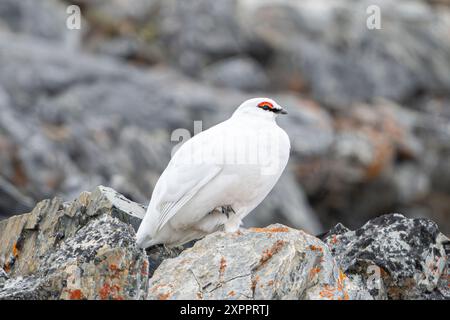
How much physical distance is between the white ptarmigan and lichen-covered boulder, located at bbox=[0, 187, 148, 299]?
1.82ft

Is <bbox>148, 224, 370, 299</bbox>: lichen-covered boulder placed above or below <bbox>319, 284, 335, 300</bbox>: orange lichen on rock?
above

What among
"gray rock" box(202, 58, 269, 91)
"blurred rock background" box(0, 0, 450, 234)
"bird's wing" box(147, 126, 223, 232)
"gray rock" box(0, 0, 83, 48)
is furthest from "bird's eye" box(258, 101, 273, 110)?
"gray rock" box(0, 0, 83, 48)

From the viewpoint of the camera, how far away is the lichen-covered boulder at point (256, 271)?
6.55 metres

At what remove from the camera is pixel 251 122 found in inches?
317

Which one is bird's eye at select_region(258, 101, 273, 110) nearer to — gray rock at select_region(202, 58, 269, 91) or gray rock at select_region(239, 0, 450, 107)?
gray rock at select_region(202, 58, 269, 91)

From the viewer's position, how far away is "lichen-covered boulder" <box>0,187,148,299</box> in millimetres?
6512

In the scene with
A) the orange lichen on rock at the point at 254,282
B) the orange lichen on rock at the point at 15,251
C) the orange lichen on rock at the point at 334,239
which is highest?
the orange lichen on rock at the point at 334,239

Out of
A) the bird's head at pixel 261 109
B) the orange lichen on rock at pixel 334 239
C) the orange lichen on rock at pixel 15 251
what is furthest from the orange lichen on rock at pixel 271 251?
the orange lichen on rock at pixel 15 251

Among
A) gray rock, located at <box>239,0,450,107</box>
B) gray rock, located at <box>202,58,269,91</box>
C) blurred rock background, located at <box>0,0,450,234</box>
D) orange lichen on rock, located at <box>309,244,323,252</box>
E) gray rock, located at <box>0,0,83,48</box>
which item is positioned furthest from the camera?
gray rock, located at <box>239,0,450,107</box>

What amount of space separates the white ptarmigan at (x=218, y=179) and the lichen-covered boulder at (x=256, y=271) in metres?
0.65

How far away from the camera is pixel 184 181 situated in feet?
25.8

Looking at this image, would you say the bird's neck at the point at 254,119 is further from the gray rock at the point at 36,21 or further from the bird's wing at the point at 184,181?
the gray rock at the point at 36,21

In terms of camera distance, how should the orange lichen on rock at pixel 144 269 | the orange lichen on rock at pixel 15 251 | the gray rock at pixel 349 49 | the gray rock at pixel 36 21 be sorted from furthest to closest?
the gray rock at pixel 349 49 < the gray rock at pixel 36 21 < the orange lichen on rock at pixel 15 251 < the orange lichen on rock at pixel 144 269

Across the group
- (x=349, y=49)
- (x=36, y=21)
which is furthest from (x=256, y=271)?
(x=349, y=49)
